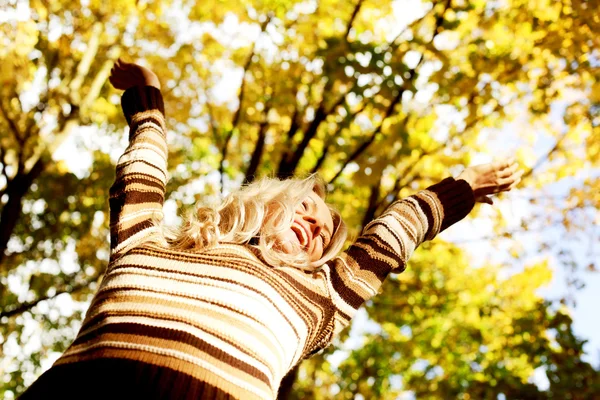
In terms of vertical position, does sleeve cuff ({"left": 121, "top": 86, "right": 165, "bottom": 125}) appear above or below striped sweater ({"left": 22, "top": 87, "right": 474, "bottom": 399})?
above

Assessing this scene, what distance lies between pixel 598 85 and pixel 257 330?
14.1ft

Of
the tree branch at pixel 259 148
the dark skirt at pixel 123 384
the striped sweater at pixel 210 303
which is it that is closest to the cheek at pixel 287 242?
the striped sweater at pixel 210 303

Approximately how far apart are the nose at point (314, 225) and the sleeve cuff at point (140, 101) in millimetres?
742

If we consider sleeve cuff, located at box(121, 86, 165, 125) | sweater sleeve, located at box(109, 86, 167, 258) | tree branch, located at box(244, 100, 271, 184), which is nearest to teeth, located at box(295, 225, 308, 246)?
sweater sleeve, located at box(109, 86, 167, 258)

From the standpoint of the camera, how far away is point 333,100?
5.14 metres

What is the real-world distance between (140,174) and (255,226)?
1.35ft

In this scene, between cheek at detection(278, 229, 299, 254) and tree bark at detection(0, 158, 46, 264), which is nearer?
cheek at detection(278, 229, 299, 254)

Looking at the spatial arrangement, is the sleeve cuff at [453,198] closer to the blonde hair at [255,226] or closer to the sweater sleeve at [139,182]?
the blonde hair at [255,226]

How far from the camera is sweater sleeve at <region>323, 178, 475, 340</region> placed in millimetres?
1638

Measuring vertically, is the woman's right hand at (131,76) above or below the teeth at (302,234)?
above

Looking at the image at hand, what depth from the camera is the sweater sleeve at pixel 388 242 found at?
5.37ft

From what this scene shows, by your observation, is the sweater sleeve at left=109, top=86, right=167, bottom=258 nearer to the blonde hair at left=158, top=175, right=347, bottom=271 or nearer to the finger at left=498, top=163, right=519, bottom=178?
the blonde hair at left=158, top=175, right=347, bottom=271

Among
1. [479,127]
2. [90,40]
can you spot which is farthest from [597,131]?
[90,40]

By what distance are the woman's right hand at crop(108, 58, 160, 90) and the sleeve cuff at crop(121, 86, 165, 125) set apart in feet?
0.18
